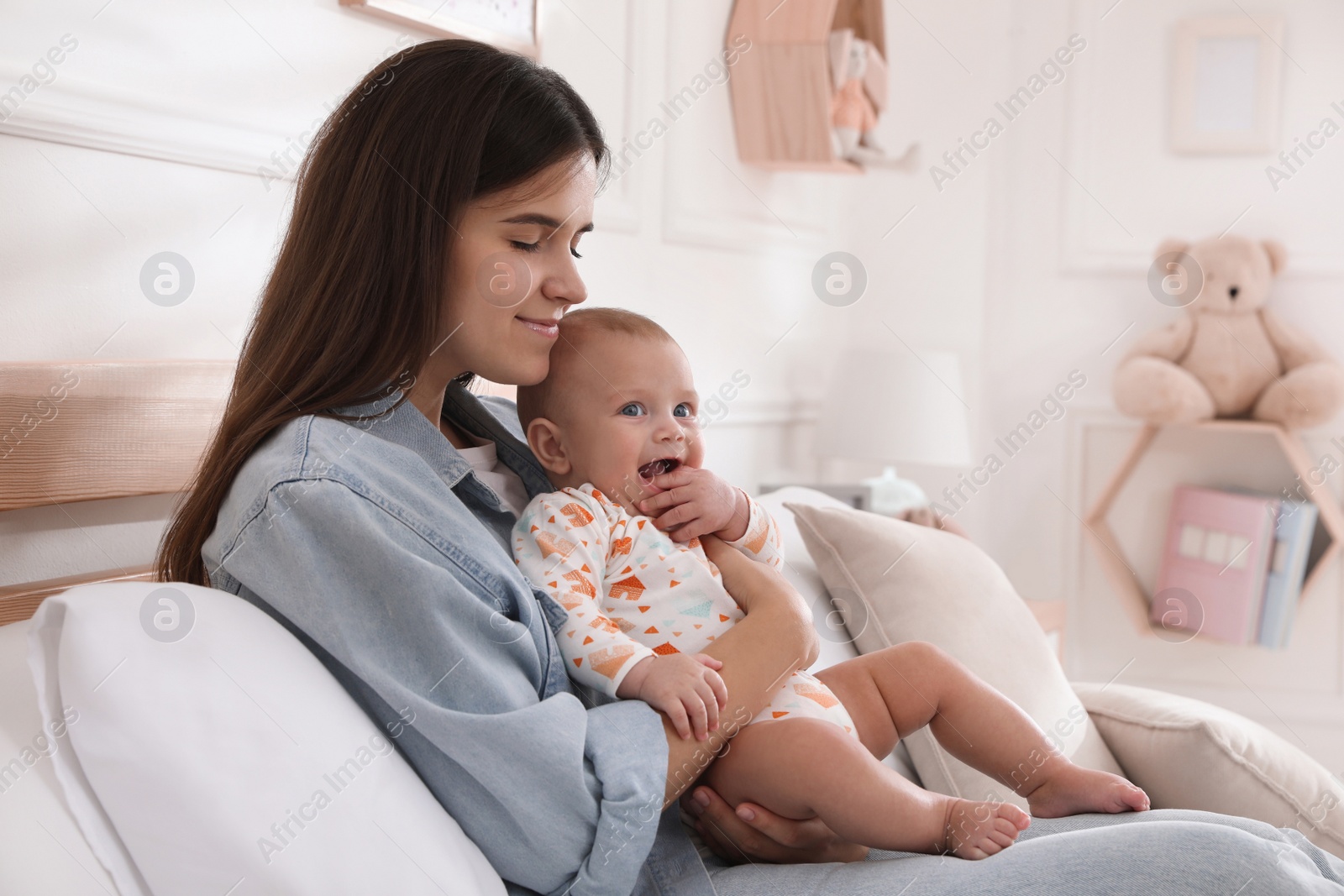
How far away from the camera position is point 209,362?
4.18 feet

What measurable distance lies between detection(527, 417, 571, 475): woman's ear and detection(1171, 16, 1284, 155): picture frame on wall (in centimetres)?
280

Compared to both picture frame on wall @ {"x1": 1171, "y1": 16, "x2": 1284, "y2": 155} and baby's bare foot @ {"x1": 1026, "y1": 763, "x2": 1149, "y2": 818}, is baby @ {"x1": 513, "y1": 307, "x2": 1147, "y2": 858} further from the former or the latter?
picture frame on wall @ {"x1": 1171, "y1": 16, "x2": 1284, "y2": 155}

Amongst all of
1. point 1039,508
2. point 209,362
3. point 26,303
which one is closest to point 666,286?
point 209,362

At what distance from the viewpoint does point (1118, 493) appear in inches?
132

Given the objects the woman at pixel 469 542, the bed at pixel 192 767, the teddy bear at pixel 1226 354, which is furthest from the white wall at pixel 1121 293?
the bed at pixel 192 767

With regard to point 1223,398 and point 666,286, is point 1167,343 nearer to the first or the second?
point 1223,398

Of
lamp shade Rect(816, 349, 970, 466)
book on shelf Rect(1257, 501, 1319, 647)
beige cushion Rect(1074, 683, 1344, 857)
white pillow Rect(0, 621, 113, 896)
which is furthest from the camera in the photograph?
book on shelf Rect(1257, 501, 1319, 647)

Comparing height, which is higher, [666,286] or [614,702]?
[666,286]

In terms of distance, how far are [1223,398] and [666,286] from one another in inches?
69.6

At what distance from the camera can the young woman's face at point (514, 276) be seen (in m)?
1.10

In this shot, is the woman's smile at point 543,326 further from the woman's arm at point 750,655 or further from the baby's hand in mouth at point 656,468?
the woman's arm at point 750,655

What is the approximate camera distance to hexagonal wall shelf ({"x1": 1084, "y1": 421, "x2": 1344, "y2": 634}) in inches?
118

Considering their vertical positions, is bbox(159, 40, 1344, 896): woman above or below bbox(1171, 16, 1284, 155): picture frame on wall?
below

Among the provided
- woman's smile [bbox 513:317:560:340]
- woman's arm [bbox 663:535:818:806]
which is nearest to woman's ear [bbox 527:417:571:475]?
woman's smile [bbox 513:317:560:340]
